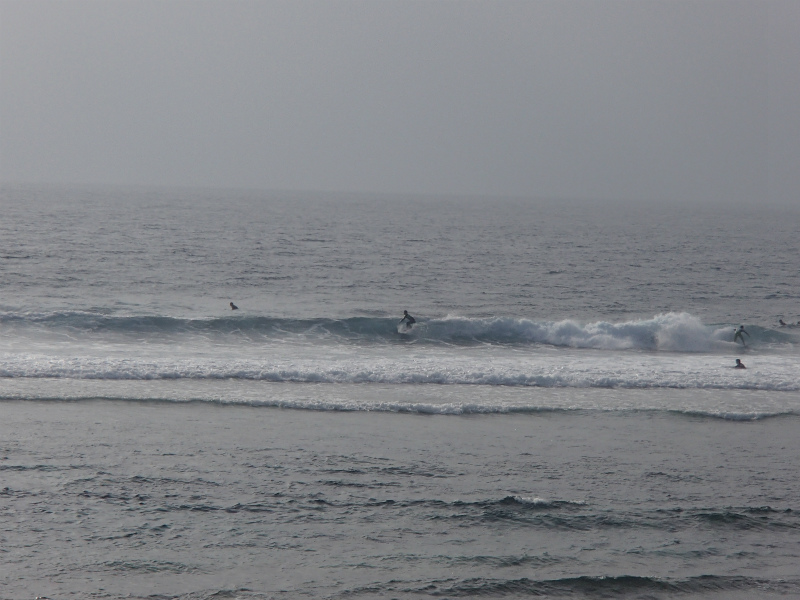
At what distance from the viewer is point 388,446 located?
15.1 metres

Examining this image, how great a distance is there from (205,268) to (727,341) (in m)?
28.0

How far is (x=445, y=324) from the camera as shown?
3023 centimetres

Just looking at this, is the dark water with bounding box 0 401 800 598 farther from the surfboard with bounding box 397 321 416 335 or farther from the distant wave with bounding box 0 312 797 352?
the surfboard with bounding box 397 321 416 335

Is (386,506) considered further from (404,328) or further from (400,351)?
(404,328)

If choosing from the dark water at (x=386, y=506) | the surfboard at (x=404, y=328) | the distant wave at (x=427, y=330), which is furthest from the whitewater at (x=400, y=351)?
the dark water at (x=386, y=506)

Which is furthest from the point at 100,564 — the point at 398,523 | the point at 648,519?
the point at 648,519

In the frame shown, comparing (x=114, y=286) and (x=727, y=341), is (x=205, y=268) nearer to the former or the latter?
(x=114, y=286)

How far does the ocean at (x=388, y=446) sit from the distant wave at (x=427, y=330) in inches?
4.9

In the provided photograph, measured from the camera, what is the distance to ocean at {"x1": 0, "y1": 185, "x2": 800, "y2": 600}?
10.4 metres

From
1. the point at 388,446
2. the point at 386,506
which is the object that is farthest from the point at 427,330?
A: the point at 386,506

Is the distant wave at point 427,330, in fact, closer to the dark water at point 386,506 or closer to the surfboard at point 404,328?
the surfboard at point 404,328

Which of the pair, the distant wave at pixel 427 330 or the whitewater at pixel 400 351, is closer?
the whitewater at pixel 400 351

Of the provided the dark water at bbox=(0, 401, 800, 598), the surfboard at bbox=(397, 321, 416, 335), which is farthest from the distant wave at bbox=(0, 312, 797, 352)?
the dark water at bbox=(0, 401, 800, 598)

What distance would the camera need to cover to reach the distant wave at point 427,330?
91.1ft
